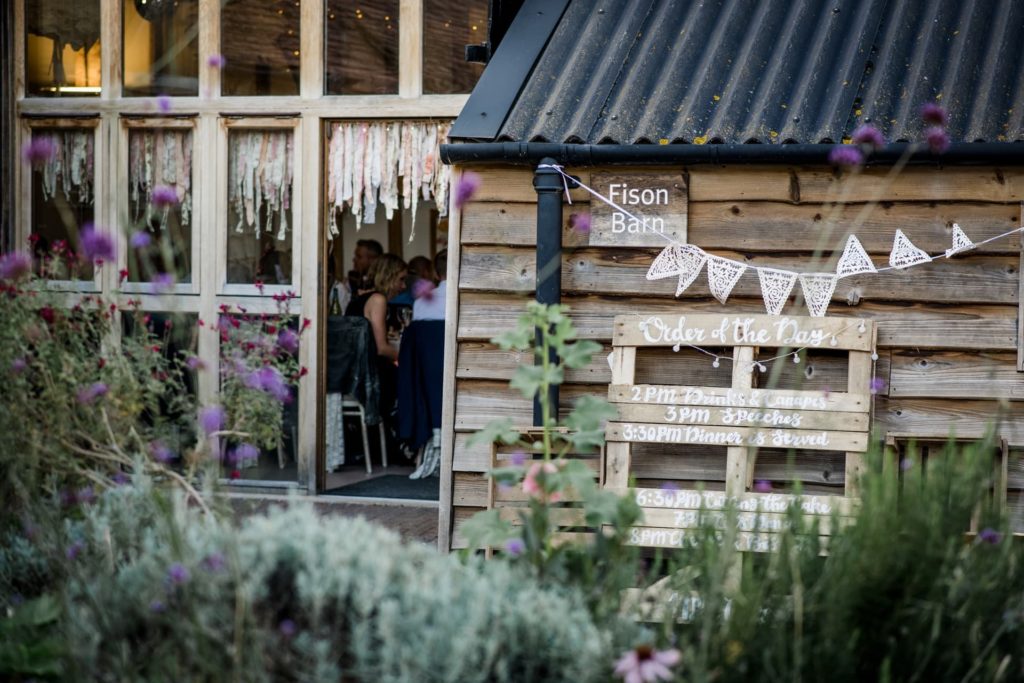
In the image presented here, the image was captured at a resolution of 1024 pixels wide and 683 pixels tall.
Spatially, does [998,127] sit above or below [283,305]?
above

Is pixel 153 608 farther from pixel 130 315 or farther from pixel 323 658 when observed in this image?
pixel 130 315

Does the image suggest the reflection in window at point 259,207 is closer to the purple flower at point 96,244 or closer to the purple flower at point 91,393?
the purple flower at point 96,244

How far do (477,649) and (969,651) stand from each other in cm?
113

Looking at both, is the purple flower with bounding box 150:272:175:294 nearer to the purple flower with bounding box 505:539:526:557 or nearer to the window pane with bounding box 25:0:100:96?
the purple flower with bounding box 505:539:526:557

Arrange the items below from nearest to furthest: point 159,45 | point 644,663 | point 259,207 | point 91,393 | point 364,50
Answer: point 644,663
point 91,393
point 364,50
point 259,207
point 159,45

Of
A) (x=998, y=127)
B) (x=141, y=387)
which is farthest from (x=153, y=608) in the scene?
(x=998, y=127)

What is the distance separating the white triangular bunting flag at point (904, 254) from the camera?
4559 mm

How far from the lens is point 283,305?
650cm

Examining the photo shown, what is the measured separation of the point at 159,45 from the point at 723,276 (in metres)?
3.92

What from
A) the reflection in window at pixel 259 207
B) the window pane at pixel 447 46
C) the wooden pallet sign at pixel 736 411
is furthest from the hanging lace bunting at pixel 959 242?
the reflection in window at pixel 259 207

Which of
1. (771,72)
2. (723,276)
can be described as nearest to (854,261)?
(723,276)

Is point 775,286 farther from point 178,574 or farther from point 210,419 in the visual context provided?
point 178,574

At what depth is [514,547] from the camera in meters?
2.67

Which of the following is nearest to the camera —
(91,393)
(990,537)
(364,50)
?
(990,537)
